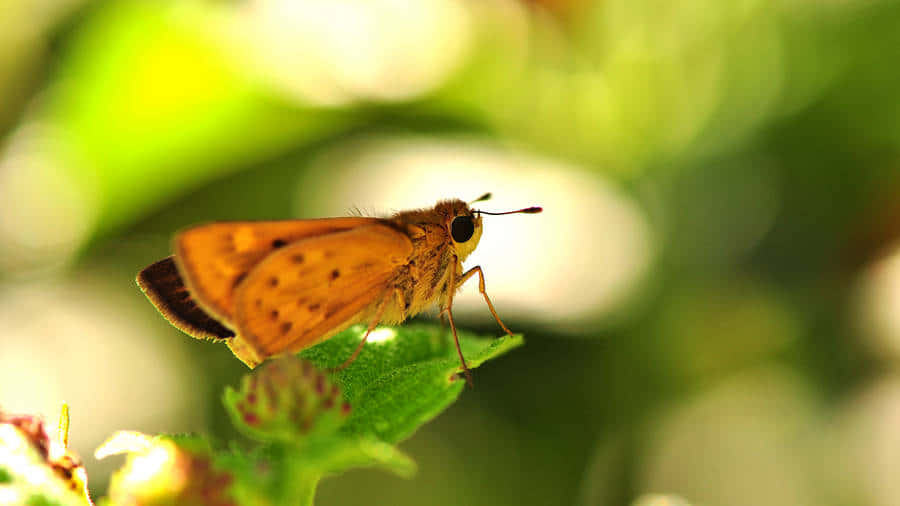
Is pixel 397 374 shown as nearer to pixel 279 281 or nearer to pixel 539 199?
pixel 279 281

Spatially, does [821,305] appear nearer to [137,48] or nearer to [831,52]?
[831,52]

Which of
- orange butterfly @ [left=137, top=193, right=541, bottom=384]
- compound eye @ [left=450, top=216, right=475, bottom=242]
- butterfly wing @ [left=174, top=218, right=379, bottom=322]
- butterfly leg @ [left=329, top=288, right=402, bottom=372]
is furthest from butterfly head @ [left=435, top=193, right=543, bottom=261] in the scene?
butterfly wing @ [left=174, top=218, right=379, bottom=322]

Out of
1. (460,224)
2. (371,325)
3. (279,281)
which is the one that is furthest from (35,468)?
(460,224)

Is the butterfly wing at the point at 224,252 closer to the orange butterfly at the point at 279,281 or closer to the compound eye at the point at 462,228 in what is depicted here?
the orange butterfly at the point at 279,281

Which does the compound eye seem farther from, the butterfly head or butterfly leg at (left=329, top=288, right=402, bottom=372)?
butterfly leg at (left=329, top=288, right=402, bottom=372)

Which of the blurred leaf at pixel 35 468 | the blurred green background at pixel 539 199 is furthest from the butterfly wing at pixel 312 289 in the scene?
the blurred green background at pixel 539 199

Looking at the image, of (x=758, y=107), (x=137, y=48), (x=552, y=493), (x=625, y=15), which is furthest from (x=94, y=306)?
(x=758, y=107)
